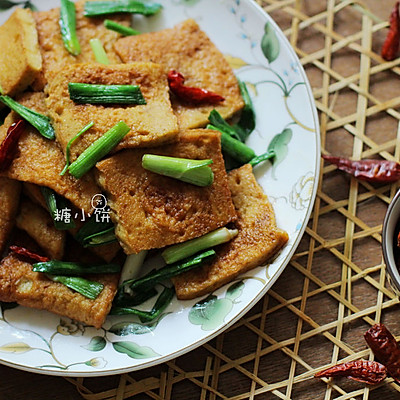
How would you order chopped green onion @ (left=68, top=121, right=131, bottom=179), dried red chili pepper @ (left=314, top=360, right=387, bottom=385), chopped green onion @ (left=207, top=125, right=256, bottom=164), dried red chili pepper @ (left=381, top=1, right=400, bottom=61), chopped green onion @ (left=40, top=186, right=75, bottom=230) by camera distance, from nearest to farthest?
chopped green onion @ (left=68, top=121, right=131, bottom=179) → chopped green onion @ (left=40, top=186, right=75, bottom=230) → dried red chili pepper @ (left=314, top=360, right=387, bottom=385) → chopped green onion @ (left=207, top=125, right=256, bottom=164) → dried red chili pepper @ (left=381, top=1, right=400, bottom=61)

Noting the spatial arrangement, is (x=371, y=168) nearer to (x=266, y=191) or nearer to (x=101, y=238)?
(x=266, y=191)

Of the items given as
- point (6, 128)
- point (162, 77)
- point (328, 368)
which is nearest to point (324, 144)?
point (162, 77)

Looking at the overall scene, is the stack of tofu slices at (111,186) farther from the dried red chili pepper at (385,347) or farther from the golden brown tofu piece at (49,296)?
the dried red chili pepper at (385,347)

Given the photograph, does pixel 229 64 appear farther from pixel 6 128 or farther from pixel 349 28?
pixel 6 128

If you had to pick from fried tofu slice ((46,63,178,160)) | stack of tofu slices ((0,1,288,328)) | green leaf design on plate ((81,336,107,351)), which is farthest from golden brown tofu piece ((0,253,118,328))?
fried tofu slice ((46,63,178,160))

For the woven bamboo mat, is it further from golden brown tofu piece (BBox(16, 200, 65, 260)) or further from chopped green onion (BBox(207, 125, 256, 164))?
golden brown tofu piece (BBox(16, 200, 65, 260))

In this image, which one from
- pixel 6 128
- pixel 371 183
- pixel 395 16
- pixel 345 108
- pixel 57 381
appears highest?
pixel 395 16

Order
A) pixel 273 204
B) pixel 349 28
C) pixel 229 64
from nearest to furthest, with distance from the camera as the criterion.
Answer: pixel 273 204
pixel 229 64
pixel 349 28
